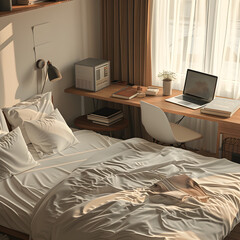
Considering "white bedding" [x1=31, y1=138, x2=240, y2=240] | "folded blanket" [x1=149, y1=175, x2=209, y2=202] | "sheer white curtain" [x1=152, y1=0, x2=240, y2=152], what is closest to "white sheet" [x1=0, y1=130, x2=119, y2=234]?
"white bedding" [x1=31, y1=138, x2=240, y2=240]

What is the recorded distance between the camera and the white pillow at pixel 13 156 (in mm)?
3473

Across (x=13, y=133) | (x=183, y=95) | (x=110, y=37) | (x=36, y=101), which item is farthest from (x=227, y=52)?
(x=13, y=133)

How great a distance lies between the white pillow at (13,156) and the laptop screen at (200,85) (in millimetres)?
1739

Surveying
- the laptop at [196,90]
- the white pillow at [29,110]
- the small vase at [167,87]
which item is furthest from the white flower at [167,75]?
the white pillow at [29,110]

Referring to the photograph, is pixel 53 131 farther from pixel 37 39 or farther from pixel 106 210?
pixel 106 210

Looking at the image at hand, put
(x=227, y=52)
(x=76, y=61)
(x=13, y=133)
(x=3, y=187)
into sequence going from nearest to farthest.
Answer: (x=3, y=187) → (x=13, y=133) → (x=227, y=52) → (x=76, y=61)

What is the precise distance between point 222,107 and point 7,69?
194 centimetres

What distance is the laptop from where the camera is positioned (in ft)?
14.2

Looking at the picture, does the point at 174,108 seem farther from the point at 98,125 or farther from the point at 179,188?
the point at 179,188

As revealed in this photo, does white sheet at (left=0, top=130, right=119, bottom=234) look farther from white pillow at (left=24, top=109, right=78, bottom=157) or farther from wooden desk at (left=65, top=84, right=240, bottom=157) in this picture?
wooden desk at (left=65, top=84, right=240, bottom=157)

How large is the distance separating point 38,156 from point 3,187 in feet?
1.75

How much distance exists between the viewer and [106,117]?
181 inches

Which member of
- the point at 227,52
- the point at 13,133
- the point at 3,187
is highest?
the point at 227,52

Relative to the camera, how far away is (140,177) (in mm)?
3408
